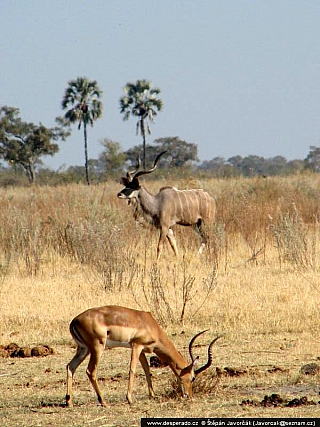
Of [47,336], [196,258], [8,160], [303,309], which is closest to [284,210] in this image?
[196,258]

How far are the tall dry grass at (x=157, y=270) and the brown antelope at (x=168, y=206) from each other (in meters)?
0.32

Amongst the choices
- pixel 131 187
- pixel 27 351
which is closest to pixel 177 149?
pixel 131 187

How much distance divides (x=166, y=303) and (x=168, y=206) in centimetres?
696

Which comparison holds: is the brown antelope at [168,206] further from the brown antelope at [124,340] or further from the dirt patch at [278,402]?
the dirt patch at [278,402]

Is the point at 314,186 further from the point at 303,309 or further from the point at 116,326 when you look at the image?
the point at 116,326

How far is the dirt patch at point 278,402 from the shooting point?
5.95 meters

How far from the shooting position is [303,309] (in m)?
9.63

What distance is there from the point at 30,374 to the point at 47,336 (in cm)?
160

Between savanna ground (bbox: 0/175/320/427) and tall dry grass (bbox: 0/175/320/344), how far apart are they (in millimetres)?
26

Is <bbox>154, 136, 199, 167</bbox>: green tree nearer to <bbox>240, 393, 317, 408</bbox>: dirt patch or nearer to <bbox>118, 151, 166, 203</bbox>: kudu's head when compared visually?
<bbox>118, 151, 166, 203</bbox>: kudu's head

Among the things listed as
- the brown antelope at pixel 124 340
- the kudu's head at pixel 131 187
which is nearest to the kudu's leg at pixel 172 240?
the kudu's head at pixel 131 187

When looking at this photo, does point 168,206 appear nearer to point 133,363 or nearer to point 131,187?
point 131,187

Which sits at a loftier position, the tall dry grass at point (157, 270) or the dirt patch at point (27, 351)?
the tall dry grass at point (157, 270)

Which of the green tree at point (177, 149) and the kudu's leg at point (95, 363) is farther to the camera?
the green tree at point (177, 149)
